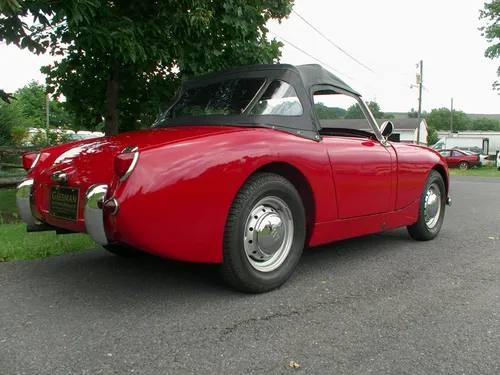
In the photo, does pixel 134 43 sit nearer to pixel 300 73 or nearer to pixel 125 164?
pixel 300 73

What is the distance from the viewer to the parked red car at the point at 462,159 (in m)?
31.5

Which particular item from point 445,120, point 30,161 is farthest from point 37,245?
point 445,120

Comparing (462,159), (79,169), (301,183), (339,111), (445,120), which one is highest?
(445,120)

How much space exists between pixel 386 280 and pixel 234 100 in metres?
1.84

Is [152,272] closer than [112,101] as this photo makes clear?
Yes

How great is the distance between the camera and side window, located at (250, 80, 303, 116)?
358 centimetres

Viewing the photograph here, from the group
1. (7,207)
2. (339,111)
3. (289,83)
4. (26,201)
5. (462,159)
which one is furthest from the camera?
(462,159)

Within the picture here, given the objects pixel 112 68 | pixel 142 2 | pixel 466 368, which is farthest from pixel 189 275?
pixel 112 68

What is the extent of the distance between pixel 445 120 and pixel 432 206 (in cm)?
11025

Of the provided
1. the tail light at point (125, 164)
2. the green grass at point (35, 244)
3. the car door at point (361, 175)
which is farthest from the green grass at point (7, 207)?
the car door at point (361, 175)

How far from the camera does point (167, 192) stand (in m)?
2.62

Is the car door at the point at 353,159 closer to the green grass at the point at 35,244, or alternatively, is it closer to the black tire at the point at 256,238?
the black tire at the point at 256,238

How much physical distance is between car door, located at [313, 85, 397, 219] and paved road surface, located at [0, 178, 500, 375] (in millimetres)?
555

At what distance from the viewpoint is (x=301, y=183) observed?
3436 mm
